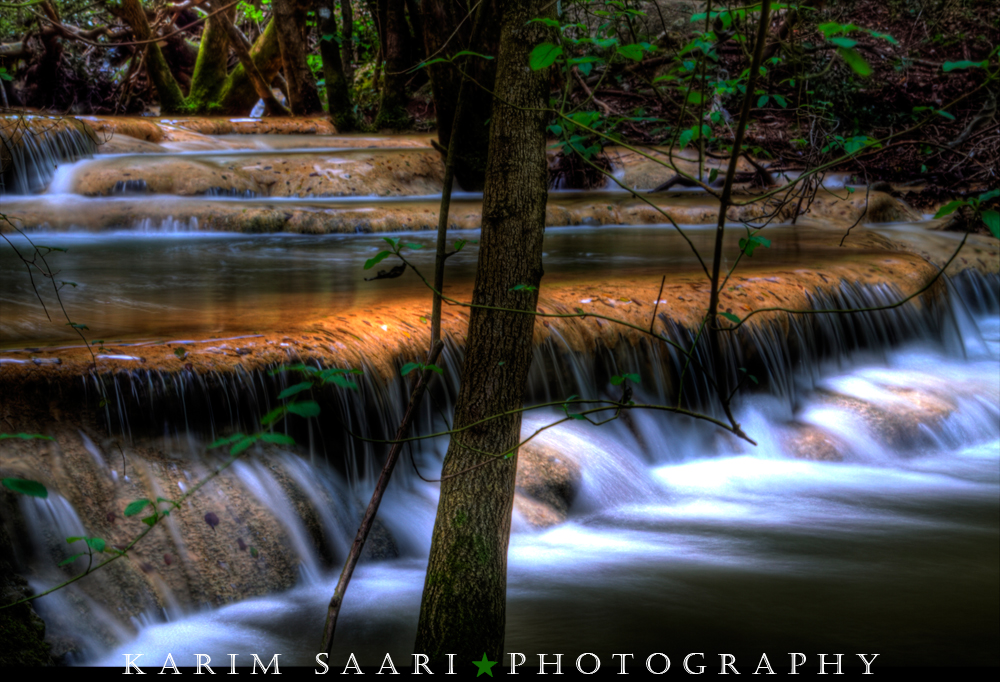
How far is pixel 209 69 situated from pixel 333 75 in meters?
4.51

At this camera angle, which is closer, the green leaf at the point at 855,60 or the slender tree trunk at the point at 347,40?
the green leaf at the point at 855,60

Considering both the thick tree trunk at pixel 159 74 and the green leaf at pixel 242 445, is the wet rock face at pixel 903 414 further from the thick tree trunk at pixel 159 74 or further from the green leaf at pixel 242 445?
the thick tree trunk at pixel 159 74

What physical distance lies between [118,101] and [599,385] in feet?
47.7

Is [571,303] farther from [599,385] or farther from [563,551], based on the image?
[563,551]

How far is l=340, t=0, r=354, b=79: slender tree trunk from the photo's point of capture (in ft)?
48.4

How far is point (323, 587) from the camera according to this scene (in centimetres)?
345

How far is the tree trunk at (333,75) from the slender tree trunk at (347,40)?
0.60 meters

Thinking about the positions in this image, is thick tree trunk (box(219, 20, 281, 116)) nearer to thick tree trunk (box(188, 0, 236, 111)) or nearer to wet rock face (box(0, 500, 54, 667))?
thick tree trunk (box(188, 0, 236, 111))

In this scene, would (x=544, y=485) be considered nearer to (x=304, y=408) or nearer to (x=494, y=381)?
(x=494, y=381)

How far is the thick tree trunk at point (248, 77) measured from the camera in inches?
659

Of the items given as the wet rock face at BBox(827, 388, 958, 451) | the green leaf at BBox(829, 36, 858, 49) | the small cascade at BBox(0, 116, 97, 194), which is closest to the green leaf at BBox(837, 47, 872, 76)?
the green leaf at BBox(829, 36, 858, 49)

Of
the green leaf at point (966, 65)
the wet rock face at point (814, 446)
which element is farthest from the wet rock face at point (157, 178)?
the green leaf at point (966, 65)

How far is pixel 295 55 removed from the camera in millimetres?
14422

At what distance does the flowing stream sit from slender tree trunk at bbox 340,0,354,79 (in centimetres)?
912
